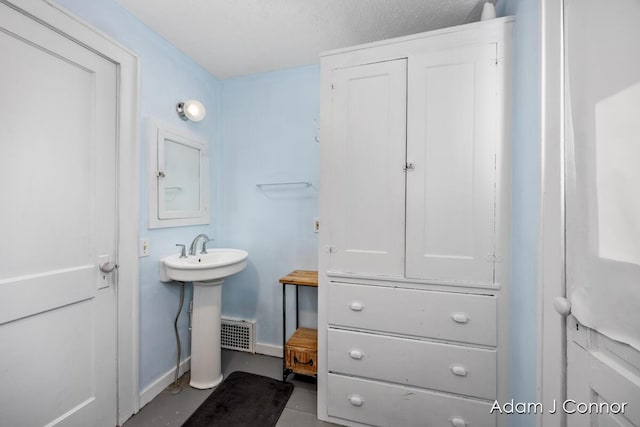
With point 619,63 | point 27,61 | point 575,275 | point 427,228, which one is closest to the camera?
point 619,63

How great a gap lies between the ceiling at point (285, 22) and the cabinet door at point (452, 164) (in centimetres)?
49

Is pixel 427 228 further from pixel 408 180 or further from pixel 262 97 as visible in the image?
pixel 262 97

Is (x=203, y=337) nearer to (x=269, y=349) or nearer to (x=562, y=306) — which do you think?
(x=269, y=349)

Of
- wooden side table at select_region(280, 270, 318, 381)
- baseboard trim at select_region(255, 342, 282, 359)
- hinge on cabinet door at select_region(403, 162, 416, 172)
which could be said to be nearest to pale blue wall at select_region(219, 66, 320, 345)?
baseboard trim at select_region(255, 342, 282, 359)

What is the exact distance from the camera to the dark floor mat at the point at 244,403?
1.55 m

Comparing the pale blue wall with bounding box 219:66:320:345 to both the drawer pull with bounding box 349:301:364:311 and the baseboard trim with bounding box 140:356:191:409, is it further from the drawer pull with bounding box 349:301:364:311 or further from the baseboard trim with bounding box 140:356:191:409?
the drawer pull with bounding box 349:301:364:311

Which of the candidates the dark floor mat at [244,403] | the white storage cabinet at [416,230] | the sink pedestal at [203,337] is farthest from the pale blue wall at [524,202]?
the sink pedestal at [203,337]

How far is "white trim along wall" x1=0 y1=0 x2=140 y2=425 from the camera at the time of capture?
60.5 inches

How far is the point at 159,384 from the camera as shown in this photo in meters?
1.80

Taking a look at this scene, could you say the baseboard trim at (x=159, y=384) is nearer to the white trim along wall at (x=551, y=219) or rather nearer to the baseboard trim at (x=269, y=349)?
the baseboard trim at (x=269, y=349)

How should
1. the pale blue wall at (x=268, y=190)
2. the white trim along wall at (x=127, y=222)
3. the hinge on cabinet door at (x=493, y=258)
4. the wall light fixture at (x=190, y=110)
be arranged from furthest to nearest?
1. the pale blue wall at (x=268, y=190)
2. the wall light fixture at (x=190, y=110)
3. the white trim along wall at (x=127, y=222)
4. the hinge on cabinet door at (x=493, y=258)

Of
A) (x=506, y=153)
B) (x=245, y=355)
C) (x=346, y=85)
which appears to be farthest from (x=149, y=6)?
(x=245, y=355)

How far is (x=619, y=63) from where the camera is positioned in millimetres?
637

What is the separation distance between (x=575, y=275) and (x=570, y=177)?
12.6 inches
